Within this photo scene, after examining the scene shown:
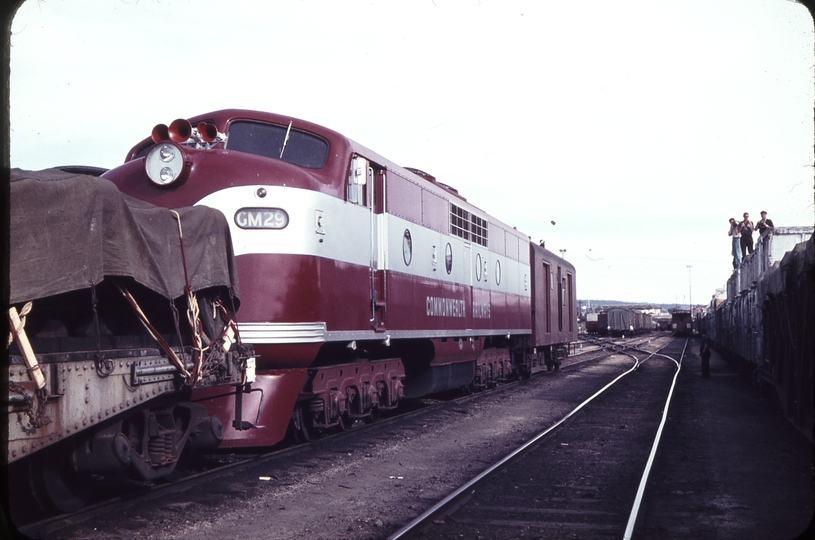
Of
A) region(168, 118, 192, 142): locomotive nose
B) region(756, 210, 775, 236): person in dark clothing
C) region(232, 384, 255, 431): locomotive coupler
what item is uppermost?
region(756, 210, 775, 236): person in dark clothing

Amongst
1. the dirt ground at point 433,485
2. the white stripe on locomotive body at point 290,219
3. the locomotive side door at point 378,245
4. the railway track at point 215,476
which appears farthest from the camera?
the locomotive side door at point 378,245

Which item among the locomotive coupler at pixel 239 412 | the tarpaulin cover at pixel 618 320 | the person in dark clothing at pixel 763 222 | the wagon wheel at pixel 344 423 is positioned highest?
the person in dark clothing at pixel 763 222

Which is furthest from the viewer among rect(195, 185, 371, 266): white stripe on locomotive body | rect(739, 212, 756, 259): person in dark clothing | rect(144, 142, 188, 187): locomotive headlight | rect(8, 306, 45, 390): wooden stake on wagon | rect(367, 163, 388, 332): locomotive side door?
rect(739, 212, 756, 259): person in dark clothing

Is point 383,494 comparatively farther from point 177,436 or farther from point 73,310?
point 73,310

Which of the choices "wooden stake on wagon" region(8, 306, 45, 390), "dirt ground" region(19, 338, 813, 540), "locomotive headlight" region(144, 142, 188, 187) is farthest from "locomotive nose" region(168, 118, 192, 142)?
"wooden stake on wagon" region(8, 306, 45, 390)

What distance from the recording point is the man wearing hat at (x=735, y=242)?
24688mm

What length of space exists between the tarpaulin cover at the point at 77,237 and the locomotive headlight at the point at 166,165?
1.95 meters

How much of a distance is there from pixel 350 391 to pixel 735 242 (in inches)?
742

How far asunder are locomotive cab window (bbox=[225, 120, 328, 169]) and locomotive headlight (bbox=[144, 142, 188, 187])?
38.9 inches

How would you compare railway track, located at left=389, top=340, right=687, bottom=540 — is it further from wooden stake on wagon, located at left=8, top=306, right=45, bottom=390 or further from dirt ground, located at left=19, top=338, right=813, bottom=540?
wooden stake on wagon, located at left=8, top=306, right=45, bottom=390

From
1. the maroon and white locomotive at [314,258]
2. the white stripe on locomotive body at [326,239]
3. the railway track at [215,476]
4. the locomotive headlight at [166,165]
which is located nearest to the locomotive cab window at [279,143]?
the maroon and white locomotive at [314,258]

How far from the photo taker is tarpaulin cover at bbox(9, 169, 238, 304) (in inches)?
216

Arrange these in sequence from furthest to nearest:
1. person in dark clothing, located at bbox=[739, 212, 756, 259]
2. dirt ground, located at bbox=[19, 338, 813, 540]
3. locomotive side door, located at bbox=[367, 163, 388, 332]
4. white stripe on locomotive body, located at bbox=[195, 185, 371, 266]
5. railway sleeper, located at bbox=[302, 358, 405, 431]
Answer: person in dark clothing, located at bbox=[739, 212, 756, 259] < locomotive side door, located at bbox=[367, 163, 388, 332] < railway sleeper, located at bbox=[302, 358, 405, 431] < white stripe on locomotive body, located at bbox=[195, 185, 371, 266] < dirt ground, located at bbox=[19, 338, 813, 540]

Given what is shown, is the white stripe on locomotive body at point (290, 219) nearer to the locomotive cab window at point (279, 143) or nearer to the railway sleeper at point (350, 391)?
the locomotive cab window at point (279, 143)
